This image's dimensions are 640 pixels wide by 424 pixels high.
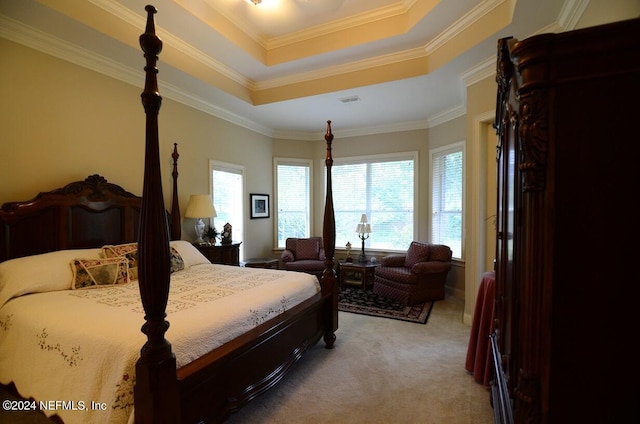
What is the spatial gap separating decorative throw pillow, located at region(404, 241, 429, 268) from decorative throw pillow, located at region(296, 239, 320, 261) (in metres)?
1.59

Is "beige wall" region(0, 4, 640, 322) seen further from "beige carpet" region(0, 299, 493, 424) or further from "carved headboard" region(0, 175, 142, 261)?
"beige carpet" region(0, 299, 493, 424)

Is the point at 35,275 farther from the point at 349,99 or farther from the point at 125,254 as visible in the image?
the point at 349,99

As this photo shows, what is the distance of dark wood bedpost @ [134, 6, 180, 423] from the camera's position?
128cm

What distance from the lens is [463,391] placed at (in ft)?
7.53

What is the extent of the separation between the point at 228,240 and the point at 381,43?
3.11m

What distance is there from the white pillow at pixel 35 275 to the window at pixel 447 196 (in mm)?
4677

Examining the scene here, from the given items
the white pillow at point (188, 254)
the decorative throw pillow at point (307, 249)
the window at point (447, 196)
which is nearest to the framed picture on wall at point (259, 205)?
the decorative throw pillow at point (307, 249)

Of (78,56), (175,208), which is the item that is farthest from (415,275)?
(78,56)

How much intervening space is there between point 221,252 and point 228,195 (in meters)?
1.10

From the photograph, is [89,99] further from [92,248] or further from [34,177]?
[92,248]

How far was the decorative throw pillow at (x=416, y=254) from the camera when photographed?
179 inches

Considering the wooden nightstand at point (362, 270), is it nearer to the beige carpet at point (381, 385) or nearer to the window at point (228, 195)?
the beige carpet at point (381, 385)

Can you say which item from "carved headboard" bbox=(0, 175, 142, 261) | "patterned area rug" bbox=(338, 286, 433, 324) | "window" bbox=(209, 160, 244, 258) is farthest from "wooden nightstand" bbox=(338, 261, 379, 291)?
"carved headboard" bbox=(0, 175, 142, 261)

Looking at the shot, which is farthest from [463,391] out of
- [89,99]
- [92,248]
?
[89,99]
